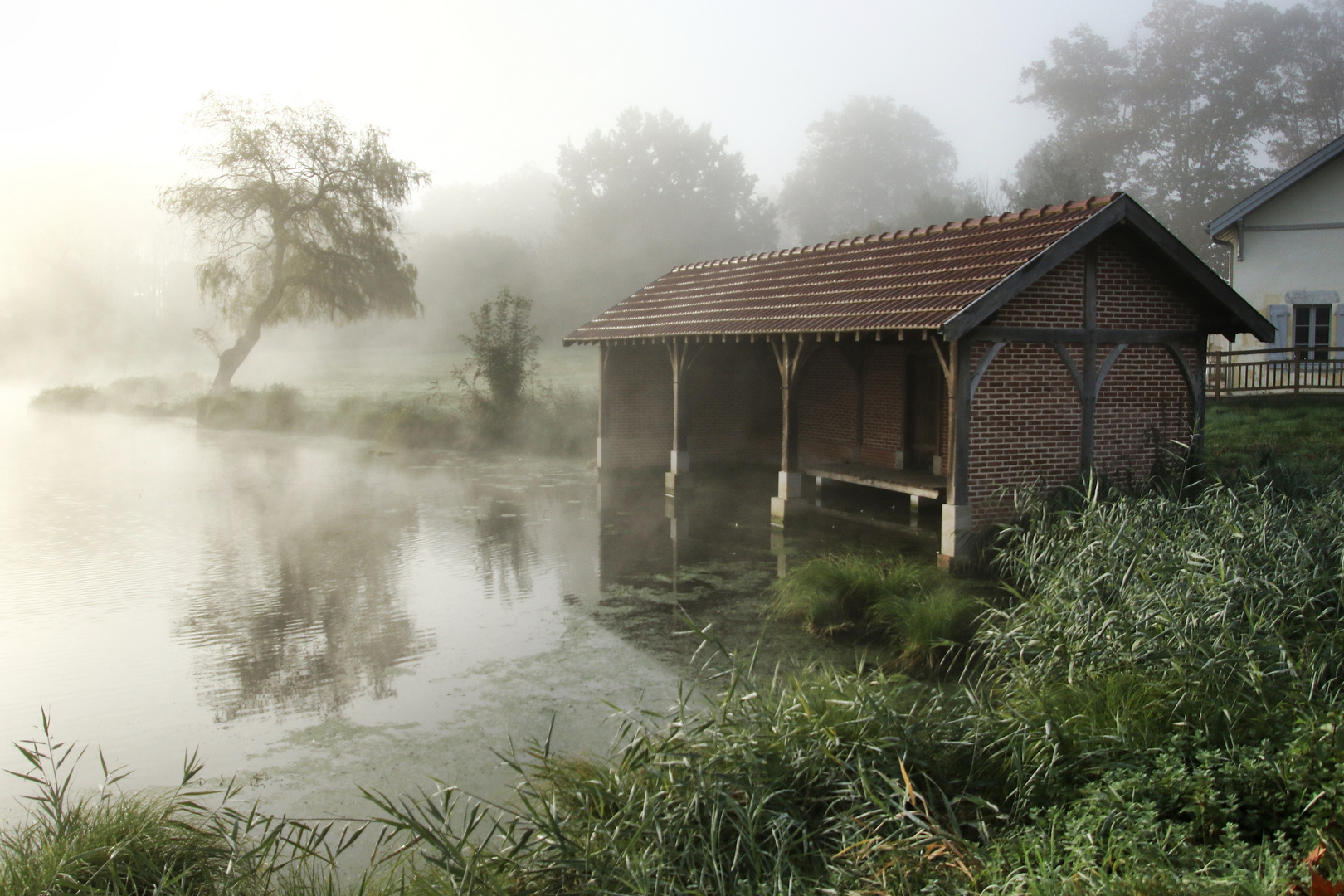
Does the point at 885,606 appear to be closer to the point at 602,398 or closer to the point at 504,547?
the point at 504,547

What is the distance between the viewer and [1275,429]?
16734 mm

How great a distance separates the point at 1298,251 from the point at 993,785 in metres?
20.7

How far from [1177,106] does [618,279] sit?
27.2 metres

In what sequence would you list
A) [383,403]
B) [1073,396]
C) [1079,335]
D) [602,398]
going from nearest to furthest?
[1079,335], [1073,396], [602,398], [383,403]

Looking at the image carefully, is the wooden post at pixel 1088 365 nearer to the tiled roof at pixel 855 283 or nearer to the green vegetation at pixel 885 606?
the tiled roof at pixel 855 283

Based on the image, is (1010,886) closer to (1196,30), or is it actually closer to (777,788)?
(777,788)

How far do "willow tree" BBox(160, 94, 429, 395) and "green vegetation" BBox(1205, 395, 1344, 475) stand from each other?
2307cm

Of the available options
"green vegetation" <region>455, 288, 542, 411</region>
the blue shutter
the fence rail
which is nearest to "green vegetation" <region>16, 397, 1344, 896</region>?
the fence rail

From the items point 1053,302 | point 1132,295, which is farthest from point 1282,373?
point 1053,302

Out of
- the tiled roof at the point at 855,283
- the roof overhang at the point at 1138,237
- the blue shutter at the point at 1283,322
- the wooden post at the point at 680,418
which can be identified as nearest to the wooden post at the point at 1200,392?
the roof overhang at the point at 1138,237

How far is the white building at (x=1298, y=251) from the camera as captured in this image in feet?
68.1

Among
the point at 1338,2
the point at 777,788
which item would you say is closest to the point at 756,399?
the point at 777,788

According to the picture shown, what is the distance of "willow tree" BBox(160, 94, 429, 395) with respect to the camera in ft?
101

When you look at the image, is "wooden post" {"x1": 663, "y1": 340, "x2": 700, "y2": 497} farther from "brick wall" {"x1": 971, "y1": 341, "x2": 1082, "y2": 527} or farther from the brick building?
"brick wall" {"x1": 971, "y1": 341, "x2": 1082, "y2": 527}
